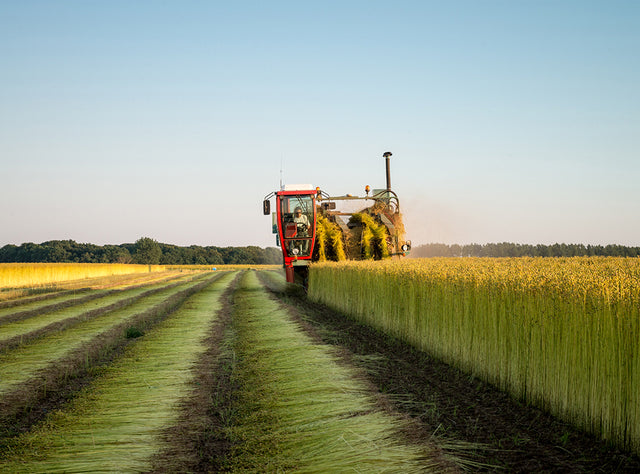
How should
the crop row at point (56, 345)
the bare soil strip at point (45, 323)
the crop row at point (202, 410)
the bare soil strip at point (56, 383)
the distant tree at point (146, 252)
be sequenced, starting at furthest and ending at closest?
the distant tree at point (146, 252), the bare soil strip at point (45, 323), the crop row at point (56, 345), the bare soil strip at point (56, 383), the crop row at point (202, 410)

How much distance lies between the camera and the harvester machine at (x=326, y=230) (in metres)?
18.0

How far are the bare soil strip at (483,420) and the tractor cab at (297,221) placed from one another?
1020 centimetres

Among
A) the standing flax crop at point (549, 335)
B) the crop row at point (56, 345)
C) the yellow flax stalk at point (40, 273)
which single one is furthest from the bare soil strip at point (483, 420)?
the yellow flax stalk at point (40, 273)

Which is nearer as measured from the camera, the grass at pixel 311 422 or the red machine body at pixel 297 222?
the grass at pixel 311 422

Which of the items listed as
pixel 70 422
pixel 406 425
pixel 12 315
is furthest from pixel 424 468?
pixel 12 315

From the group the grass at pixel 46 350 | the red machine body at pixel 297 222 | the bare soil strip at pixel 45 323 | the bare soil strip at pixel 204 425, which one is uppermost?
the red machine body at pixel 297 222

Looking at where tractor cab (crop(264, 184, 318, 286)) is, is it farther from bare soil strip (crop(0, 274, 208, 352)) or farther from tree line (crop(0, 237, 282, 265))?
tree line (crop(0, 237, 282, 265))

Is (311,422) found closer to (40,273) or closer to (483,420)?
(483,420)

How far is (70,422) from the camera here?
484 cm

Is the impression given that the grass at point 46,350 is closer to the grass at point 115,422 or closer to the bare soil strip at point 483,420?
the grass at point 115,422

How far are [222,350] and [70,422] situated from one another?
373cm

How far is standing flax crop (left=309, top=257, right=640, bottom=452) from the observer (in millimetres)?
4164

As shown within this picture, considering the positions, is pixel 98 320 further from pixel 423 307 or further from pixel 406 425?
pixel 406 425

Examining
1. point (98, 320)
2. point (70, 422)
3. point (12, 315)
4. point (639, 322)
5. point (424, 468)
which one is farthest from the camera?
point (12, 315)
